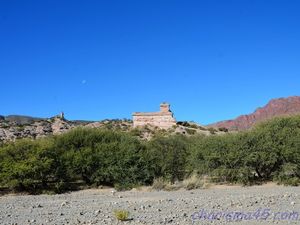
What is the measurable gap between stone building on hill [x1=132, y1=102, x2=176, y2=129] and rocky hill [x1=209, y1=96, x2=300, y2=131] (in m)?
35.5

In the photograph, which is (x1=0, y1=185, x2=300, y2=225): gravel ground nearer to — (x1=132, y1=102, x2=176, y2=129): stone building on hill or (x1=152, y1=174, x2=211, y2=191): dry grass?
(x1=152, y1=174, x2=211, y2=191): dry grass

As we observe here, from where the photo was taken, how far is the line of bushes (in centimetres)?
2973

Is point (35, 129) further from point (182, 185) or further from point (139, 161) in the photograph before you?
point (182, 185)

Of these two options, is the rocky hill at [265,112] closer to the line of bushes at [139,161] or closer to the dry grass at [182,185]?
the line of bushes at [139,161]

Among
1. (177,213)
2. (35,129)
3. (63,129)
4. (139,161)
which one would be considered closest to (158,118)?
(63,129)

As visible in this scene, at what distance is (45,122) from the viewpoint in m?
75.3

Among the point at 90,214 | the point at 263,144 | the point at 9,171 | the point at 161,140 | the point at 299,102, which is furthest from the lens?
the point at 299,102

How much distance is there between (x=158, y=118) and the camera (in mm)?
72250

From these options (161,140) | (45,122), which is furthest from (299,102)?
(161,140)

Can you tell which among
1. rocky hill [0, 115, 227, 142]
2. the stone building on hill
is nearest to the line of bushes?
rocky hill [0, 115, 227, 142]

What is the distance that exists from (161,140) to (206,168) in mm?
5212

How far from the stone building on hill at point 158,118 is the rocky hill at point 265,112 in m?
35.5

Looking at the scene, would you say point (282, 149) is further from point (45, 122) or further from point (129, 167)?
point (45, 122)

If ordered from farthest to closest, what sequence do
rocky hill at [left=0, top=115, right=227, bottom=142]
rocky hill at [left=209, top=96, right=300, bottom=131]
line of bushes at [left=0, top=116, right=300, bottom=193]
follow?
1. rocky hill at [left=209, top=96, right=300, bottom=131]
2. rocky hill at [left=0, top=115, right=227, bottom=142]
3. line of bushes at [left=0, top=116, right=300, bottom=193]
